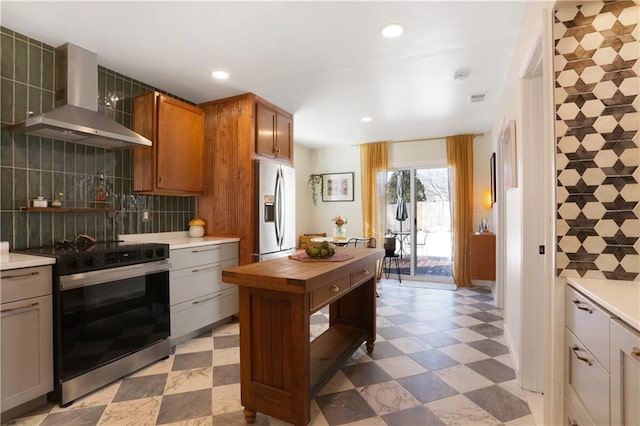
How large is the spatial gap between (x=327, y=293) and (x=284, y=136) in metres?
2.78

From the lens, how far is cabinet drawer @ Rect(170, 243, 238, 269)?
2.88 meters

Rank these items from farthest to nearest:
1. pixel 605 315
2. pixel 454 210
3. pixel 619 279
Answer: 1. pixel 454 210
2. pixel 619 279
3. pixel 605 315

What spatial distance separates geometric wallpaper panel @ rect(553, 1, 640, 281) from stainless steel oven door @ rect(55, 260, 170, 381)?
2.81 meters

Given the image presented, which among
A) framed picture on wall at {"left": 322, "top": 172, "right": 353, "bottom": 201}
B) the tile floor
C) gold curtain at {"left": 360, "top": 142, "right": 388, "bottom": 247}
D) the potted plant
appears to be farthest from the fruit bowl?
the potted plant

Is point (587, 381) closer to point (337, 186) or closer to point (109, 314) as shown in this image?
point (109, 314)

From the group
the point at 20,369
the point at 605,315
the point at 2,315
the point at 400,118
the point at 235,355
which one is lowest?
the point at 235,355

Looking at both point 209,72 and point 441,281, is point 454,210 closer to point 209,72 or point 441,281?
point 441,281

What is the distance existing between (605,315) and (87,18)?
3.34m

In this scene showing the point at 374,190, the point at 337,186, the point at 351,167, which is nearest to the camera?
the point at 374,190

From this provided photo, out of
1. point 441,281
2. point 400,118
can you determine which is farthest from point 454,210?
point 400,118

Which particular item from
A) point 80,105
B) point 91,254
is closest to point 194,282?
point 91,254

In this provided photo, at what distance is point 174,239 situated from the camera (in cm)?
352

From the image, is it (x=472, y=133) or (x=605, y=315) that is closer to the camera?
(x=605, y=315)

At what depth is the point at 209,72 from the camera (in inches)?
118
